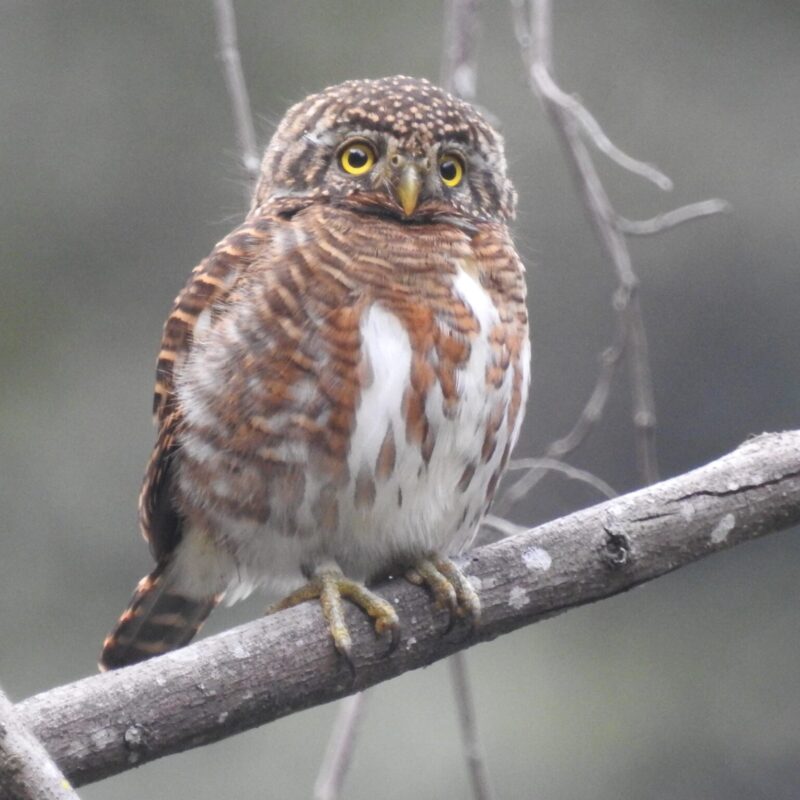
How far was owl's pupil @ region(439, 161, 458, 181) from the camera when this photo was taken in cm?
321

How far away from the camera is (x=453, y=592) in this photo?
2934mm

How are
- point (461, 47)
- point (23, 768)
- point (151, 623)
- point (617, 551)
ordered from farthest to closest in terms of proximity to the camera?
point (151, 623)
point (461, 47)
point (617, 551)
point (23, 768)

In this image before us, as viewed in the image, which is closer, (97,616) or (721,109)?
(97,616)

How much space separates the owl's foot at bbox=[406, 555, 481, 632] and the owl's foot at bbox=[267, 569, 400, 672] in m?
→ 0.09

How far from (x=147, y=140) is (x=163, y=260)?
709 millimetres

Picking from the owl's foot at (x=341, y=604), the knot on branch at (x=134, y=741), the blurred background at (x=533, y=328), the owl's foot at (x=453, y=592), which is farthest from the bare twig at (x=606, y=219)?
the blurred background at (x=533, y=328)

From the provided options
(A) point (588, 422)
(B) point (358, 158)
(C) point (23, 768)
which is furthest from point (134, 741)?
(B) point (358, 158)

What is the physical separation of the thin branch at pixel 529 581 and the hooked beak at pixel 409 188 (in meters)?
0.67

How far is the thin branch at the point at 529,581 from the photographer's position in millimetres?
2721

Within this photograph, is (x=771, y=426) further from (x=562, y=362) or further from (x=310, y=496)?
(x=310, y=496)

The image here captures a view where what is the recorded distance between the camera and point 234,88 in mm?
3117

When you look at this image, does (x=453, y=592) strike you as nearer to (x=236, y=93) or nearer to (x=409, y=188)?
(x=409, y=188)

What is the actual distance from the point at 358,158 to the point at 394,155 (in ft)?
0.33

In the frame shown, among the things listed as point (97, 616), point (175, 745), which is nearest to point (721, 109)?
point (97, 616)
